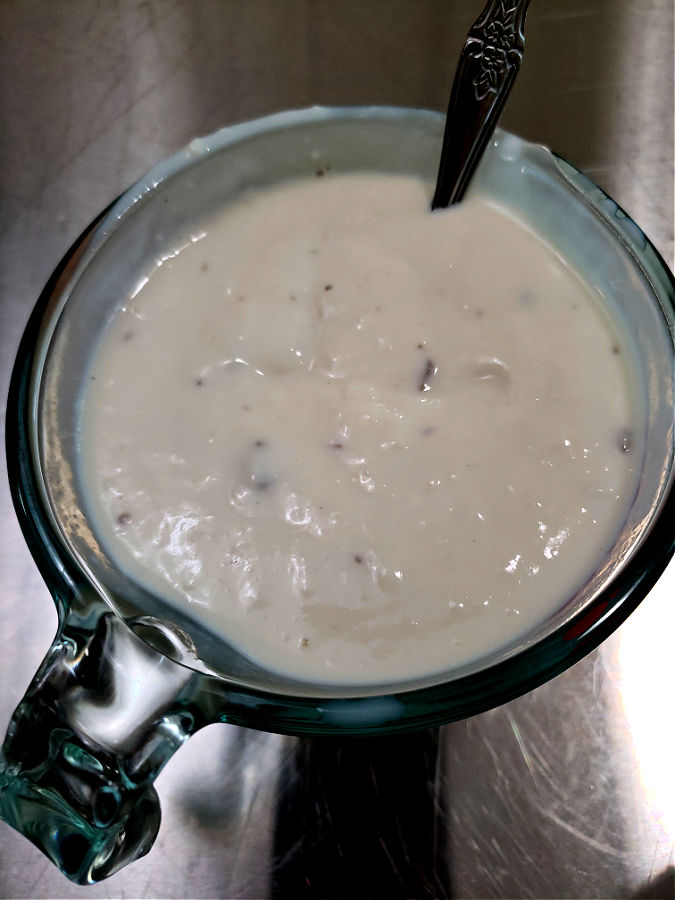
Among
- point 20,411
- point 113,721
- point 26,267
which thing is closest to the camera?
point 113,721

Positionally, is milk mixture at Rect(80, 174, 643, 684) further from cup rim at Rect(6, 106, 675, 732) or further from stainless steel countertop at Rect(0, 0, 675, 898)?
stainless steel countertop at Rect(0, 0, 675, 898)

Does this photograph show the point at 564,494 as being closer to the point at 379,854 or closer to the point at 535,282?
the point at 535,282

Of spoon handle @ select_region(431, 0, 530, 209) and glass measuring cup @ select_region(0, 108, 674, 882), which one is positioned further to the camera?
spoon handle @ select_region(431, 0, 530, 209)

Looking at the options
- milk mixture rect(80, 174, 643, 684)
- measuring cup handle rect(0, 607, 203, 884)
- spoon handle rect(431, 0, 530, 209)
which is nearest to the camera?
measuring cup handle rect(0, 607, 203, 884)

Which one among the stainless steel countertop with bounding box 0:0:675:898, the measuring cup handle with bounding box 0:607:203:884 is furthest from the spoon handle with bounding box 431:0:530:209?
the measuring cup handle with bounding box 0:607:203:884

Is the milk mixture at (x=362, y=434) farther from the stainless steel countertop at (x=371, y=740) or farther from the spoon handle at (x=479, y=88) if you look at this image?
the stainless steel countertop at (x=371, y=740)

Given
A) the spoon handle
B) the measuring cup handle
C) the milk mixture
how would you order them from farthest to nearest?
the spoon handle < the milk mixture < the measuring cup handle

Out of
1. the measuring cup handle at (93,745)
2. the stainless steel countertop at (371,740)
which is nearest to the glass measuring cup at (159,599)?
the measuring cup handle at (93,745)

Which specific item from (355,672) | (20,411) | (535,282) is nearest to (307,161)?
(535,282)
